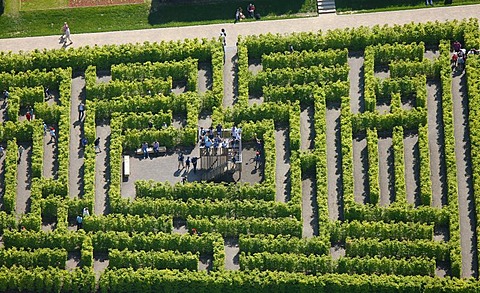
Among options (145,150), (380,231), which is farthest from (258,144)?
(380,231)

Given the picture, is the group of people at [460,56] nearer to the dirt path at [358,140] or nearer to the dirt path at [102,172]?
the dirt path at [358,140]

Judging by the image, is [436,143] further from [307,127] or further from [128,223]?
[128,223]

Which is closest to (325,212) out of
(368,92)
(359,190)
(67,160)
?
(359,190)

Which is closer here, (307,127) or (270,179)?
(270,179)

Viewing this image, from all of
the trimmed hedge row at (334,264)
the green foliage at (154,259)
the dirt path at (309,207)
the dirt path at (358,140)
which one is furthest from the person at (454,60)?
the green foliage at (154,259)

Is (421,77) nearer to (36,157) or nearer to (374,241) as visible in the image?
(374,241)

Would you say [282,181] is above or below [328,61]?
below
